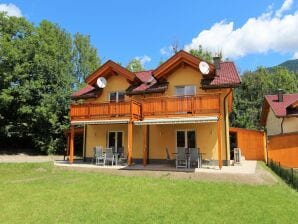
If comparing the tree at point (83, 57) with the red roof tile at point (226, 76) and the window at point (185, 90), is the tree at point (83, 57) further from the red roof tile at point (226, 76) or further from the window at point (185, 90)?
the red roof tile at point (226, 76)

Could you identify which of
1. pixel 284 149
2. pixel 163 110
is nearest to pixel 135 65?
pixel 284 149

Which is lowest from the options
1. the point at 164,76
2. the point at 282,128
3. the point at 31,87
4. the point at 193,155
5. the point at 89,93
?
the point at 193,155

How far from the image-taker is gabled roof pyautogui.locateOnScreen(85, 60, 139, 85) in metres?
21.3

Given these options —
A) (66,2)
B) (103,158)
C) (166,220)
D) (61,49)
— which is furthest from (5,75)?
(166,220)

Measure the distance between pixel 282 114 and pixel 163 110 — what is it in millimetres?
16627

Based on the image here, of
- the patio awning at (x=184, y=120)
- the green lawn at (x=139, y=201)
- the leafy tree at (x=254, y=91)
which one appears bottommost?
the green lawn at (x=139, y=201)

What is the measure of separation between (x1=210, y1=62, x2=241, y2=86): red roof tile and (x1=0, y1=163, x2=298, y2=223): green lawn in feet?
23.4

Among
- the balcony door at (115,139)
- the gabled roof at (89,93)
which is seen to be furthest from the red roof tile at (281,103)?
the gabled roof at (89,93)

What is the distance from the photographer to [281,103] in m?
31.9

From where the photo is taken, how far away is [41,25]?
3559 centimetres

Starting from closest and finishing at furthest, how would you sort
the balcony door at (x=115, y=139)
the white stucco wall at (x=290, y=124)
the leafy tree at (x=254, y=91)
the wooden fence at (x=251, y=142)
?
the balcony door at (x=115, y=139), the wooden fence at (x=251, y=142), the white stucco wall at (x=290, y=124), the leafy tree at (x=254, y=91)

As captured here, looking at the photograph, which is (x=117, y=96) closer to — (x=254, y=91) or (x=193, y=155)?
(x=193, y=155)

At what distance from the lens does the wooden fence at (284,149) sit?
909 inches

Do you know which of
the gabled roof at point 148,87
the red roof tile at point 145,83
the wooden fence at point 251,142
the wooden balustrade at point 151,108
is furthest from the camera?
the wooden fence at point 251,142
